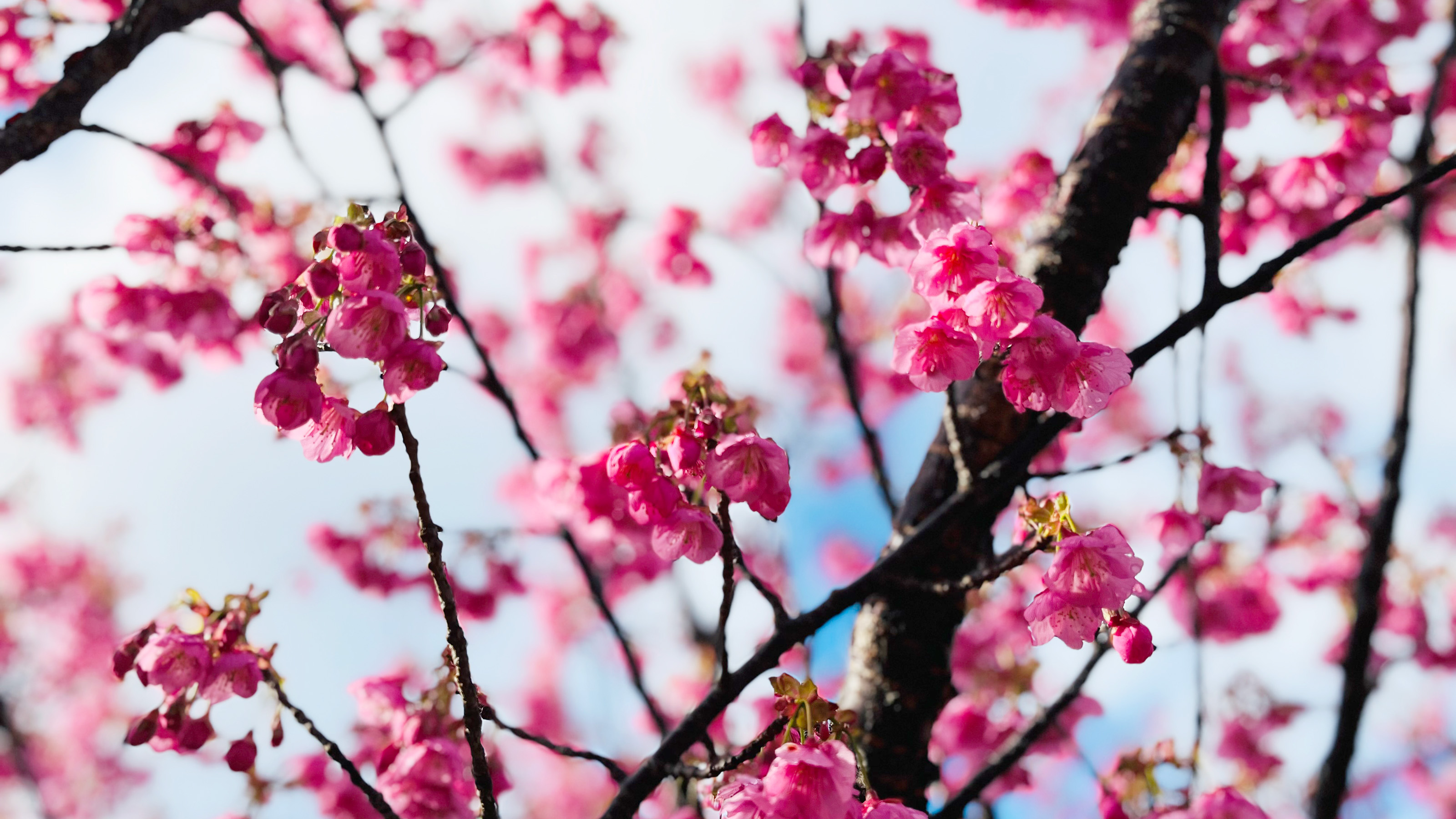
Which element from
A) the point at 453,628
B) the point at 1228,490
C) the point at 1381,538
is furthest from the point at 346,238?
the point at 1381,538

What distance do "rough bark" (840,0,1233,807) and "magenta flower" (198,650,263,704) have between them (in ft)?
3.97

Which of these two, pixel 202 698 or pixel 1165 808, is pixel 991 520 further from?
pixel 202 698

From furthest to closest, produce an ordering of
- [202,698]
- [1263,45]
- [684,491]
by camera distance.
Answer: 1. [1263,45]
2. [684,491]
3. [202,698]

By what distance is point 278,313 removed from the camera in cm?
124

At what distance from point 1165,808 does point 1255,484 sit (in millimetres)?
739

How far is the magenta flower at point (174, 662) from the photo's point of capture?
1.49m

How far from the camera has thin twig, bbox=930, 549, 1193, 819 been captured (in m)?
1.96

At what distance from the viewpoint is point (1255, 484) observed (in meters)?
1.97

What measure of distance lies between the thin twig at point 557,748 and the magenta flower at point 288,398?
22.2 inches

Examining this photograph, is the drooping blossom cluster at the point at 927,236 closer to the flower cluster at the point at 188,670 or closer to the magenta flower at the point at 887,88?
the magenta flower at the point at 887,88

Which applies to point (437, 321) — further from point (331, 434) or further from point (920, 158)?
point (920, 158)

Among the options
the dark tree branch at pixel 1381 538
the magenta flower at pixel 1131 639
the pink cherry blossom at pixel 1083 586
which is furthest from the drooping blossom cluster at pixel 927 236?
the dark tree branch at pixel 1381 538

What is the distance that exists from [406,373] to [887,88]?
1.16 m

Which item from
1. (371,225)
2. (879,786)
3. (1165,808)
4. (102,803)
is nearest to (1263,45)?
(1165,808)
